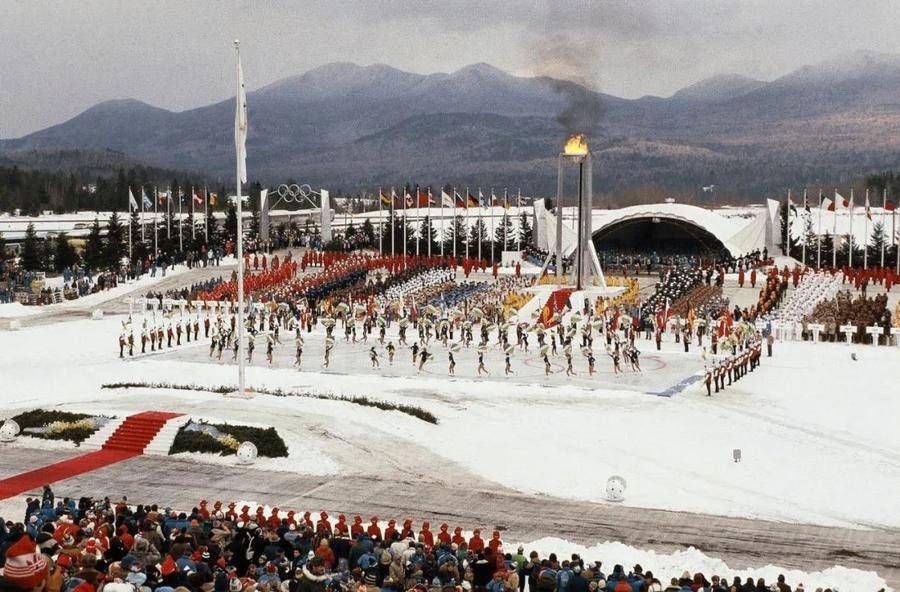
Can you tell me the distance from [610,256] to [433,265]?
21.4 metres

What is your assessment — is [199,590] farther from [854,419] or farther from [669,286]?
[669,286]

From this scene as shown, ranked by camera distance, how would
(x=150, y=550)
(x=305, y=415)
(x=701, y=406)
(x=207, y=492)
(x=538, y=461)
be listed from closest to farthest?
(x=150, y=550), (x=207, y=492), (x=538, y=461), (x=305, y=415), (x=701, y=406)

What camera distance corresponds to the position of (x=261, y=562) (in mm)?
14320

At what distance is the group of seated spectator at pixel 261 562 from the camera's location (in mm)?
12711

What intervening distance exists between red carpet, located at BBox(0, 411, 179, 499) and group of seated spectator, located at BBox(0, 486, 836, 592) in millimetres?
8090

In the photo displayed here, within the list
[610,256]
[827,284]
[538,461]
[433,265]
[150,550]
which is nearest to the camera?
[150,550]

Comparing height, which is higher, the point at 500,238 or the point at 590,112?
the point at 590,112

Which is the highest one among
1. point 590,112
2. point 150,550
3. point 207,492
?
point 590,112

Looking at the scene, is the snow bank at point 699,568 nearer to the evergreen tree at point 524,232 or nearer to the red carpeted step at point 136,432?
the red carpeted step at point 136,432

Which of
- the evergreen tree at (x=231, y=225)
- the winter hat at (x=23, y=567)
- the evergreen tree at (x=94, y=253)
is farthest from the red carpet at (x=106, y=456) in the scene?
the evergreen tree at (x=231, y=225)

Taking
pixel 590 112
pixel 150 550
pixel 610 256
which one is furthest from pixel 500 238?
pixel 150 550

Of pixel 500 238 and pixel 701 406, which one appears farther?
pixel 500 238

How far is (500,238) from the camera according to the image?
97.9m

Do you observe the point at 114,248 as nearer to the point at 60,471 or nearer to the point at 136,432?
the point at 136,432
